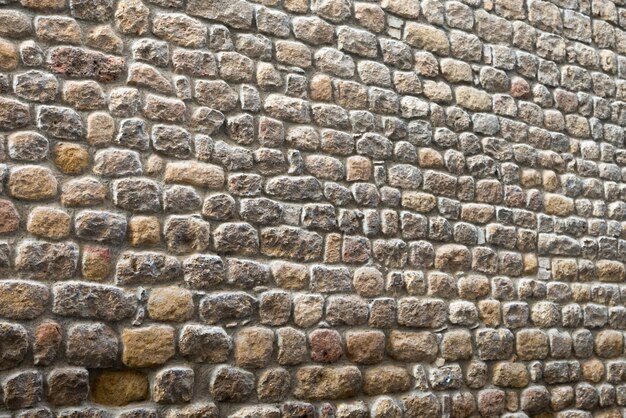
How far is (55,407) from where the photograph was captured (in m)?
2.84

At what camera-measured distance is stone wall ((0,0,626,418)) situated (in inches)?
116

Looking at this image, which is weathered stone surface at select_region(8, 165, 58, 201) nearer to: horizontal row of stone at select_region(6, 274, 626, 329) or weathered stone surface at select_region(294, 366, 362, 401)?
horizontal row of stone at select_region(6, 274, 626, 329)

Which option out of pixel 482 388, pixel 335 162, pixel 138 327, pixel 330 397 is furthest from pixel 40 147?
pixel 482 388

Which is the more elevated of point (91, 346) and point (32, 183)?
point (32, 183)

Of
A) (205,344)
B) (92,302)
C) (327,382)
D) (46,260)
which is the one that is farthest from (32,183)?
(327,382)

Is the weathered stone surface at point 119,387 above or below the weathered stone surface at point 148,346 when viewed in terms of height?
below

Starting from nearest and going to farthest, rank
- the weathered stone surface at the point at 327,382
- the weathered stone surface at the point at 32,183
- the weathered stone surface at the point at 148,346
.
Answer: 1. the weathered stone surface at the point at 32,183
2. the weathered stone surface at the point at 148,346
3. the weathered stone surface at the point at 327,382

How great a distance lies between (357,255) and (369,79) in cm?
95

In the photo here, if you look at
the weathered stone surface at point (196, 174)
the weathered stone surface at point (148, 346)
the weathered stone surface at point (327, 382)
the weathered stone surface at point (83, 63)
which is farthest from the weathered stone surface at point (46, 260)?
the weathered stone surface at point (327, 382)

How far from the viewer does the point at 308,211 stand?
3521 mm

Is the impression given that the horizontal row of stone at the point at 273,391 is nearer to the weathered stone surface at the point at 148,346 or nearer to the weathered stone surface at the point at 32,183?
the weathered stone surface at the point at 148,346

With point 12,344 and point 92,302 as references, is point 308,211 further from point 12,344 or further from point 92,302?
point 12,344

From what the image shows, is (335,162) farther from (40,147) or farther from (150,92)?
(40,147)

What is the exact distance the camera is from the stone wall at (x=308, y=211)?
2.96 metres
